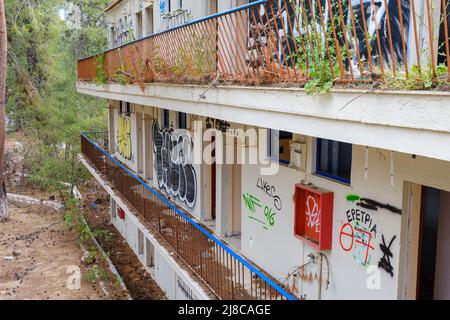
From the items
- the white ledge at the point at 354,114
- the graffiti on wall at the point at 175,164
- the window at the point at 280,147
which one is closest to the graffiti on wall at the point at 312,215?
the window at the point at 280,147

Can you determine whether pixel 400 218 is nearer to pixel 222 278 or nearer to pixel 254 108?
pixel 254 108

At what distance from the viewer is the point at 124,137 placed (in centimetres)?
1733

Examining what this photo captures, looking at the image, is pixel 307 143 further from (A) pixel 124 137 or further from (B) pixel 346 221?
(A) pixel 124 137

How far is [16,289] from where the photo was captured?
50.7 ft

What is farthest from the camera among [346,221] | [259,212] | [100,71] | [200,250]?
[100,71]

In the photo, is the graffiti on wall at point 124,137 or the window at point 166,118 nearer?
the window at point 166,118

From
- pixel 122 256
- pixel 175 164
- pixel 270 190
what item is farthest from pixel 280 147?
pixel 122 256

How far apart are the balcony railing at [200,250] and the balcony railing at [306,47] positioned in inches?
106

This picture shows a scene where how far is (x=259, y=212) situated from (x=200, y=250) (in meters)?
1.43

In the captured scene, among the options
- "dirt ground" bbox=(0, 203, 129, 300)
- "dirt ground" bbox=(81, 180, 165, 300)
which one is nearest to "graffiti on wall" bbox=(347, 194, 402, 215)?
"dirt ground" bbox=(81, 180, 165, 300)

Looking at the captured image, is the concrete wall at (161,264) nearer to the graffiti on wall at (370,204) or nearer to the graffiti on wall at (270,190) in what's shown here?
→ the graffiti on wall at (270,190)

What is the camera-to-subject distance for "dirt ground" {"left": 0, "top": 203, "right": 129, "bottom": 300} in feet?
49.6

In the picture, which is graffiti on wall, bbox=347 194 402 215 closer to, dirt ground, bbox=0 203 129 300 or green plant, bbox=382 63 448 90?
green plant, bbox=382 63 448 90

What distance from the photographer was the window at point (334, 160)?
225 inches
